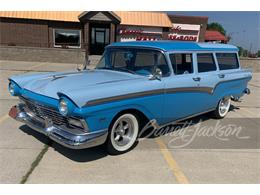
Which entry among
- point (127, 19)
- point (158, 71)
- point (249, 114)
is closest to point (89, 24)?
point (127, 19)

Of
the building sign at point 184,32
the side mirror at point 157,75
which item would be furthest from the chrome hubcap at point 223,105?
the building sign at point 184,32

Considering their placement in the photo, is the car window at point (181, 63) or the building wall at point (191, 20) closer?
the car window at point (181, 63)

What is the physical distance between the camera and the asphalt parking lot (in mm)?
3592

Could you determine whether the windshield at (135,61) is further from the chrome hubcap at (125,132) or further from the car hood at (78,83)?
the chrome hubcap at (125,132)

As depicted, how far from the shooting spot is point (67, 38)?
76.0ft

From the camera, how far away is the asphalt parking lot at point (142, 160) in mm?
3592

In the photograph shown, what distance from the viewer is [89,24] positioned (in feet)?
72.5

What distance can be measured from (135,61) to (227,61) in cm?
273

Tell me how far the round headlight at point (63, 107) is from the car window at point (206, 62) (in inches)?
119

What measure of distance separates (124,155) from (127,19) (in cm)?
2059

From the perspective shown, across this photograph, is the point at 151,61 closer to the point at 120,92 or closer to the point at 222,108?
the point at 120,92

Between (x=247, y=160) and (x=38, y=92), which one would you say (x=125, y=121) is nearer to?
(x=38, y=92)

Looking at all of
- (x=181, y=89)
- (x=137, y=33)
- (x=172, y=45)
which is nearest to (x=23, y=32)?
(x=137, y=33)

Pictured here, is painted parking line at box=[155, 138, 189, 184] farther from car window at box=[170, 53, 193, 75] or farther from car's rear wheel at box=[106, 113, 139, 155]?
car window at box=[170, 53, 193, 75]
